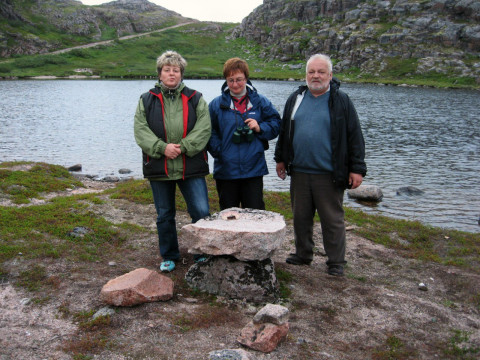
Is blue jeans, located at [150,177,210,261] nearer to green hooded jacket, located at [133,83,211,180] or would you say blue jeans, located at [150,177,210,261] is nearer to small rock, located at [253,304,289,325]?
green hooded jacket, located at [133,83,211,180]

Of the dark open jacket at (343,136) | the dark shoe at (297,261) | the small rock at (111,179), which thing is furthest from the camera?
the small rock at (111,179)

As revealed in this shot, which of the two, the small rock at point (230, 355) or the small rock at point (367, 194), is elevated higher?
the small rock at point (230, 355)

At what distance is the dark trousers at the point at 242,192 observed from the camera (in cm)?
827

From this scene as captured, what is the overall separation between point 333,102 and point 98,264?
222 inches

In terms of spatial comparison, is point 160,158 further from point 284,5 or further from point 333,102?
point 284,5

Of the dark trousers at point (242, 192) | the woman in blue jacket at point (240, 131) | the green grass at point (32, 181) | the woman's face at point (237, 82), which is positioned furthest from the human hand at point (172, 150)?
the green grass at point (32, 181)

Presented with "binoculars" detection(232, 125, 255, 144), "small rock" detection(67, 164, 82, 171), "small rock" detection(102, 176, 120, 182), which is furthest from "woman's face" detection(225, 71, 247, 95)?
"small rock" detection(67, 164, 82, 171)

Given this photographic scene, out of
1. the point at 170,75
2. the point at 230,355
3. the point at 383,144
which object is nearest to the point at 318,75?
the point at 170,75

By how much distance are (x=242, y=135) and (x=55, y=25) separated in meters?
155

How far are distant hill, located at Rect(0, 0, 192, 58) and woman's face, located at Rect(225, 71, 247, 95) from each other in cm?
12287

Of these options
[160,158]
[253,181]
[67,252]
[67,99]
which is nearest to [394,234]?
[253,181]

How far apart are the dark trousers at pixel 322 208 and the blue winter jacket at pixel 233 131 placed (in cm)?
102

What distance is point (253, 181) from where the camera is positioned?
825 centimetres

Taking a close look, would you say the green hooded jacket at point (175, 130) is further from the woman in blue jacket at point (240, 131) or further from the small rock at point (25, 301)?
the small rock at point (25, 301)
